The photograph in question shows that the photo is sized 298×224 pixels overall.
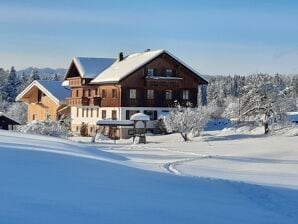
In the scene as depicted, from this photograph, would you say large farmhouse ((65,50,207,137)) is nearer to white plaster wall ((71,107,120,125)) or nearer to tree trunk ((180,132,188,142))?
white plaster wall ((71,107,120,125))

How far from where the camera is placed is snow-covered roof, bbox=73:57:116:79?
2628 inches

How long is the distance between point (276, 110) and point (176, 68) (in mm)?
14712

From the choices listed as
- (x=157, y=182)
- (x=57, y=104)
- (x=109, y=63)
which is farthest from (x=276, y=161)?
(x=57, y=104)

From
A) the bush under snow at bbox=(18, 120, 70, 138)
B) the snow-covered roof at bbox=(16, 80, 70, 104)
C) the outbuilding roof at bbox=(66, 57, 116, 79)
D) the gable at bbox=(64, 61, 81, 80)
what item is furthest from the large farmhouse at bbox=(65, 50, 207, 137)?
the bush under snow at bbox=(18, 120, 70, 138)

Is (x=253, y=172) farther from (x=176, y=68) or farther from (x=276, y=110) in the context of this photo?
(x=176, y=68)

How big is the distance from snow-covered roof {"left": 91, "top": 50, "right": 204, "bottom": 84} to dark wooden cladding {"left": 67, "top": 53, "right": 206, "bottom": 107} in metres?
0.46

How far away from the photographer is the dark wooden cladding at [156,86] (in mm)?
60281

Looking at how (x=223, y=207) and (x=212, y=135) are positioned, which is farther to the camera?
(x=212, y=135)

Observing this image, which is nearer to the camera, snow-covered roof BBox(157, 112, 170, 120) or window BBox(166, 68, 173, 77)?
snow-covered roof BBox(157, 112, 170, 120)

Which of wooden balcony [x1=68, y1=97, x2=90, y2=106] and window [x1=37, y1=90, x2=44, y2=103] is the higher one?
window [x1=37, y1=90, x2=44, y2=103]

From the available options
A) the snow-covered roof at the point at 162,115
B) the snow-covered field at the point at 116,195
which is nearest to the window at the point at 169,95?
the snow-covered roof at the point at 162,115

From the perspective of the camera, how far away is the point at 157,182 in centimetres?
1449

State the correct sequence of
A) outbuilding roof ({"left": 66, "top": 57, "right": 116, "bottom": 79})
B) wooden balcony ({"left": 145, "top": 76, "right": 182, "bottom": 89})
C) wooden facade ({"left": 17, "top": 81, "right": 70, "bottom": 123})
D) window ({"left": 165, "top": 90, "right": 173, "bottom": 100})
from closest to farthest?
1. wooden balcony ({"left": 145, "top": 76, "right": 182, "bottom": 89})
2. window ({"left": 165, "top": 90, "right": 173, "bottom": 100})
3. outbuilding roof ({"left": 66, "top": 57, "right": 116, "bottom": 79})
4. wooden facade ({"left": 17, "top": 81, "right": 70, "bottom": 123})

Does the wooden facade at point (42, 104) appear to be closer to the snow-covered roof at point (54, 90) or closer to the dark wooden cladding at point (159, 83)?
the snow-covered roof at point (54, 90)
